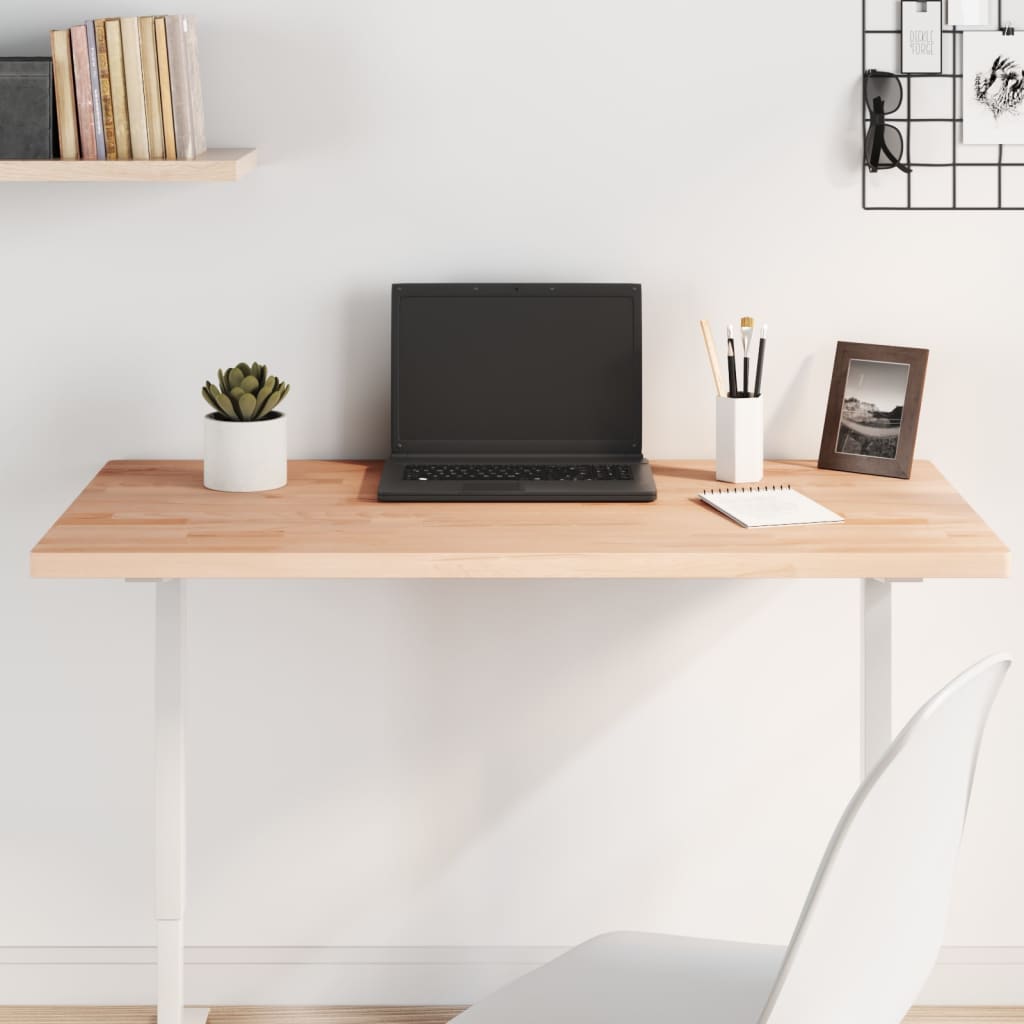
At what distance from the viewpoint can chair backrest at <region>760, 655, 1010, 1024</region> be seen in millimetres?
1023

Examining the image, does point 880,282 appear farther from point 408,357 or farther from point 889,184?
point 408,357

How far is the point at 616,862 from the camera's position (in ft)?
7.16

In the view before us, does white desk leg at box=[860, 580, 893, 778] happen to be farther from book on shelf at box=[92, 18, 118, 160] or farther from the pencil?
book on shelf at box=[92, 18, 118, 160]

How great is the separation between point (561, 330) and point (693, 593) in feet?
1.58

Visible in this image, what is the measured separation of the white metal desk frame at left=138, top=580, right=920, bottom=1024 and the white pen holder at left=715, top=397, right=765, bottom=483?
0.78 ft

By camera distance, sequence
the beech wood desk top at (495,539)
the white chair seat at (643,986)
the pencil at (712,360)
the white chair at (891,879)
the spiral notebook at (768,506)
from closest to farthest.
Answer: the white chair at (891,879) < the white chair seat at (643,986) < the beech wood desk top at (495,539) < the spiral notebook at (768,506) < the pencil at (712,360)

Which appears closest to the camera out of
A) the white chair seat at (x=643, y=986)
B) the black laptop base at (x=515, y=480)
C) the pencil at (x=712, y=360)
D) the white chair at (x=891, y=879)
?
the white chair at (x=891, y=879)

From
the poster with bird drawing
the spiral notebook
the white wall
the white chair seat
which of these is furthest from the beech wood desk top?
the poster with bird drawing

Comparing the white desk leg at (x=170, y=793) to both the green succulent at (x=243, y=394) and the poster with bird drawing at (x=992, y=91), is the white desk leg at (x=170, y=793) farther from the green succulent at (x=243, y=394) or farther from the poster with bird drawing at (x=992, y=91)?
the poster with bird drawing at (x=992, y=91)

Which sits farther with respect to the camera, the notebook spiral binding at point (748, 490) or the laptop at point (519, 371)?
the laptop at point (519, 371)

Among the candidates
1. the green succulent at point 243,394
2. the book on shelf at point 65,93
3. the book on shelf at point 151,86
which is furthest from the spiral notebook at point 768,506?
the book on shelf at point 65,93

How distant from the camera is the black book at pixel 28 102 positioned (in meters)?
1.81

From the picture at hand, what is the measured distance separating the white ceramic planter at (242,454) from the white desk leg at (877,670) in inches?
34.2

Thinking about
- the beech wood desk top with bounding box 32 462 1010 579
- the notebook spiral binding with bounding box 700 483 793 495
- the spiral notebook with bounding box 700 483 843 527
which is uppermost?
the notebook spiral binding with bounding box 700 483 793 495
